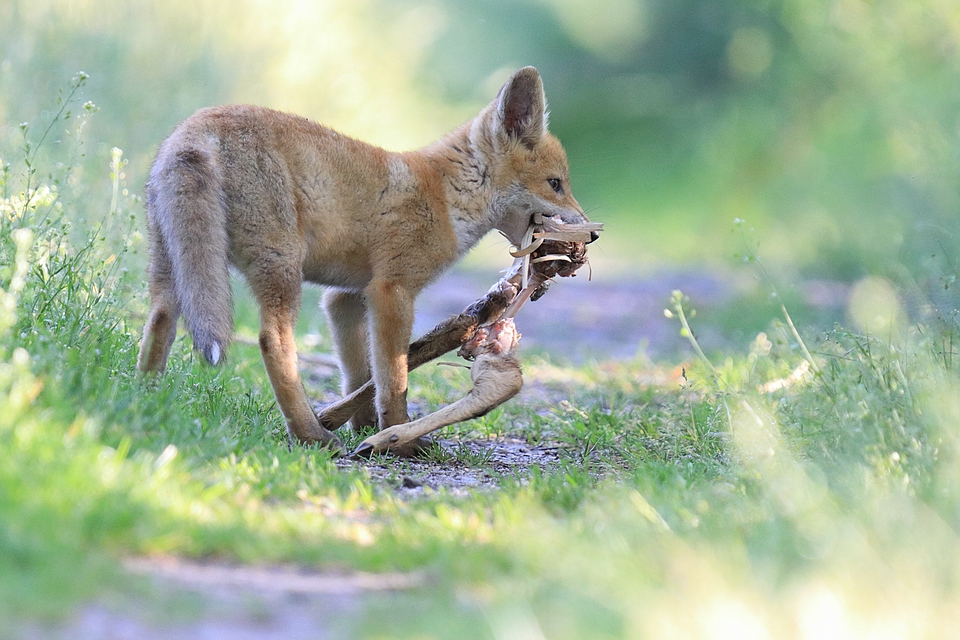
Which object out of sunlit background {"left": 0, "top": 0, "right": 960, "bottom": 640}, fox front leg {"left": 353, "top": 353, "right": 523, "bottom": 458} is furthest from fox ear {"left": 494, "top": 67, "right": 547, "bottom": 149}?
fox front leg {"left": 353, "top": 353, "right": 523, "bottom": 458}

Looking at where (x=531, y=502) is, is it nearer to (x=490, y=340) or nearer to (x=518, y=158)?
(x=490, y=340)

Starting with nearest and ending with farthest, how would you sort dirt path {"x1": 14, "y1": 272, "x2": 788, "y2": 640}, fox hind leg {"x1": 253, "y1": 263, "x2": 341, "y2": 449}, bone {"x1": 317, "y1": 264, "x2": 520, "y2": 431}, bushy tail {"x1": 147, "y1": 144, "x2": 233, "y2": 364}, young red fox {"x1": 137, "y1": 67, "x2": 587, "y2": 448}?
dirt path {"x1": 14, "y1": 272, "x2": 788, "y2": 640} < bushy tail {"x1": 147, "y1": 144, "x2": 233, "y2": 364} < young red fox {"x1": 137, "y1": 67, "x2": 587, "y2": 448} < fox hind leg {"x1": 253, "y1": 263, "x2": 341, "y2": 449} < bone {"x1": 317, "y1": 264, "x2": 520, "y2": 431}

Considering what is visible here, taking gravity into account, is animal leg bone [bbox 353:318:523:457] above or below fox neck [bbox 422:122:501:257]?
below

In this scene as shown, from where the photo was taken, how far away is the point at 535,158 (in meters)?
6.09

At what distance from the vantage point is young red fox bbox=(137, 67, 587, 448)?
4.54 m

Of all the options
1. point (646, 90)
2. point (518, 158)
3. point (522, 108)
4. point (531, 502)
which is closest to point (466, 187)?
point (518, 158)

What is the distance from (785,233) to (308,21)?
702cm

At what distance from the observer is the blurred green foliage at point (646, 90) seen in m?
9.04

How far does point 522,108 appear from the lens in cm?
600

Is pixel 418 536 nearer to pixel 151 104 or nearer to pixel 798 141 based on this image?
pixel 151 104

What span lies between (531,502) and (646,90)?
1849 cm

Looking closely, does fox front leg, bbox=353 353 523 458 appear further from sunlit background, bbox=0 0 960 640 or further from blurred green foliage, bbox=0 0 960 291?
blurred green foliage, bbox=0 0 960 291

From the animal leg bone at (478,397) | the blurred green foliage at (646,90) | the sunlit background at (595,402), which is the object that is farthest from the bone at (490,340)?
the blurred green foliage at (646,90)

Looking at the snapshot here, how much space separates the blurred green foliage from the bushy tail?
302 cm
